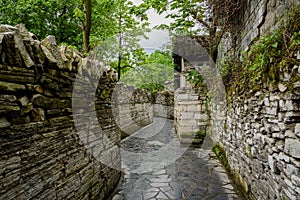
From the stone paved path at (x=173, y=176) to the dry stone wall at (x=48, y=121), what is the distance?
696 mm

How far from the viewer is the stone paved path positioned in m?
3.24

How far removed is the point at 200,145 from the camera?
20.8 ft

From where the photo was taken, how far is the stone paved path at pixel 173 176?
128 inches

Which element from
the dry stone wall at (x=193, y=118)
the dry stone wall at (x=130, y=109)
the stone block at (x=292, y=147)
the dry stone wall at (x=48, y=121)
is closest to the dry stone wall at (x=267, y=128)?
the stone block at (x=292, y=147)

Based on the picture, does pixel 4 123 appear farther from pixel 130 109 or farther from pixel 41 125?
pixel 130 109

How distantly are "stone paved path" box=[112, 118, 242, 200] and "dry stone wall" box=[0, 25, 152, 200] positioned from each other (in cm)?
70

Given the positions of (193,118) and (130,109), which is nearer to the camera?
(193,118)

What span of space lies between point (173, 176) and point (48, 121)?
276cm

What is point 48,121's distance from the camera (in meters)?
1.90

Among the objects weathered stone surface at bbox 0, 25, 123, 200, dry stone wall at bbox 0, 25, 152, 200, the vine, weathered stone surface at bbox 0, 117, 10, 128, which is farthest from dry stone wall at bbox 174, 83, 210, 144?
weathered stone surface at bbox 0, 117, 10, 128

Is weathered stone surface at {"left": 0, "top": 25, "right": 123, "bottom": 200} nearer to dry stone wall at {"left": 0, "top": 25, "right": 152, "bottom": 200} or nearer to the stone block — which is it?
dry stone wall at {"left": 0, "top": 25, "right": 152, "bottom": 200}

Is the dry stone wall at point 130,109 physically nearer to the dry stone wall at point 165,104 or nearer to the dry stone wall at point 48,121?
the dry stone wall at point 48,121

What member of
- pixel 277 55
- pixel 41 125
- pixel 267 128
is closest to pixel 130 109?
pixel 267 128

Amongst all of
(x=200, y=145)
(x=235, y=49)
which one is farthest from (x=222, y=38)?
(x=200, y=145)
